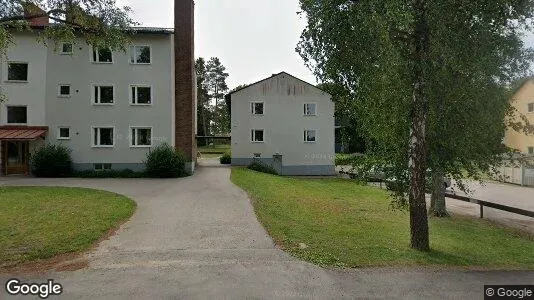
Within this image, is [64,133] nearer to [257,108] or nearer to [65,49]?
[65,49]

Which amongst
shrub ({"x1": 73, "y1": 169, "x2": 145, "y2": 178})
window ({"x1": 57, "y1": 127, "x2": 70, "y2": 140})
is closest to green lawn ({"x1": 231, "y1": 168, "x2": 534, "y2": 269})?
shrub ({"x1": 73, "y1": 169, "x2": 145, "y2": 178})

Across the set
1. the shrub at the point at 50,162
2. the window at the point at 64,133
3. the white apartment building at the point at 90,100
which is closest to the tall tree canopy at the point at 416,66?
the white apartment building at the point at 90,100

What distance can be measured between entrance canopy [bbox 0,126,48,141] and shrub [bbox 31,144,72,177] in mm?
994

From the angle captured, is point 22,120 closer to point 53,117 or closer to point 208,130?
A: point 53,117

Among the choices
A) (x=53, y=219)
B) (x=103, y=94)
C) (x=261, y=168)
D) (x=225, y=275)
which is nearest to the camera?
(x=225, y=275)

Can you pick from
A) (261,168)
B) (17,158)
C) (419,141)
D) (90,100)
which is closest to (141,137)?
(90,100)

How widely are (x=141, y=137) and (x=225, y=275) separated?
2300 centimetres

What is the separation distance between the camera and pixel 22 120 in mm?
27062

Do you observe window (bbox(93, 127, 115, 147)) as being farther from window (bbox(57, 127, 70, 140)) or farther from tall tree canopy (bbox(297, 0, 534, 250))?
tall tree canopy (bbox(297, 0, 534, 250))

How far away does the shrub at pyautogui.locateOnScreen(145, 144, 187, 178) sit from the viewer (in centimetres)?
2588

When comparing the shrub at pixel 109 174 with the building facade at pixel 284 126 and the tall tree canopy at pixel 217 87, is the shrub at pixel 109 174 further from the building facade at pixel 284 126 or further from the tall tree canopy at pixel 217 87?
the tall tree canopy at pixel 217 87

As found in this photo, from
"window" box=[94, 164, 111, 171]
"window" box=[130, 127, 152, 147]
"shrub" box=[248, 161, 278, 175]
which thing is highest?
"window" box=[130, 127, 152, 147]

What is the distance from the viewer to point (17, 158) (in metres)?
26.8

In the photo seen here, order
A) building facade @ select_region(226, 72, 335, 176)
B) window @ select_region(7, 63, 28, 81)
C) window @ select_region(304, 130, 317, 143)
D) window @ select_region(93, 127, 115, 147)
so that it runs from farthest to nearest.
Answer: window @ select_region(304, 130, 317, 143), building facade @ select_region(226, 72, 335, 176), window @ select_region(93, 127, 115, 147), window @ select_region(7, 63, 28, 81)
